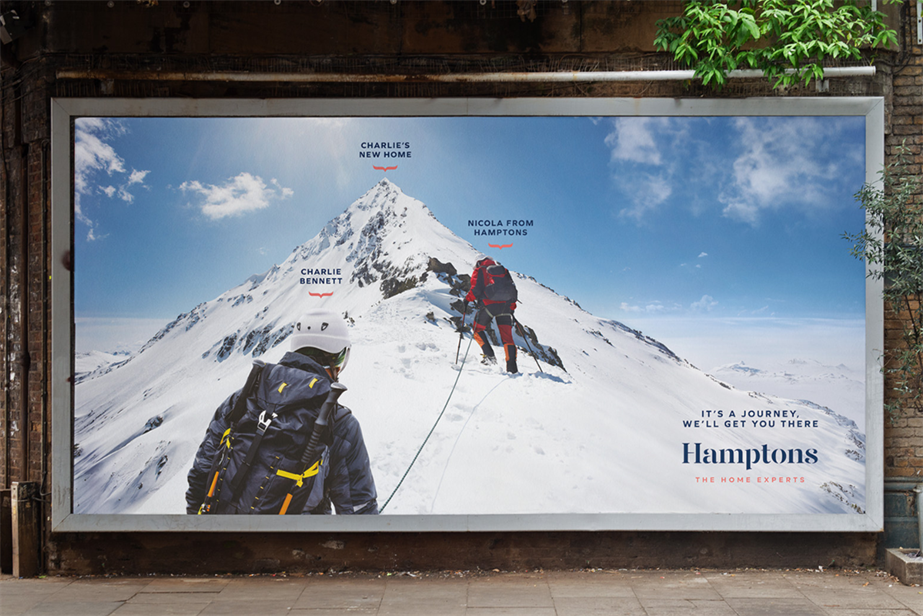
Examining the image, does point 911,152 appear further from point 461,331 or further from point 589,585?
point 589,585

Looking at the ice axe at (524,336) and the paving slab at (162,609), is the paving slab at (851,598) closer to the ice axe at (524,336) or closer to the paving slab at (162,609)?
the ice axe at (524,336)

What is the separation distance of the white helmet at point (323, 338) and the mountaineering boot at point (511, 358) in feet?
4.80

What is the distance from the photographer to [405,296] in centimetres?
541

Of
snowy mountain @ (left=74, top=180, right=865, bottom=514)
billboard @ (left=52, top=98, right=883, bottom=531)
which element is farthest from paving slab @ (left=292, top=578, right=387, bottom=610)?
snowy mountain @ (left=74, top=180, right=865, bottom=514)

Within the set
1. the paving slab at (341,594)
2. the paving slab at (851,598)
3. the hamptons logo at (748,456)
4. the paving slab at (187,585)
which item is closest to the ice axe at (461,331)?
the paving slab at (341,594)

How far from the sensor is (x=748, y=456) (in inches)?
210

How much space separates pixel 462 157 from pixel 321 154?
51.6 inches

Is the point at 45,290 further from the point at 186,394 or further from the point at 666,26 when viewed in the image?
the point at 666,26

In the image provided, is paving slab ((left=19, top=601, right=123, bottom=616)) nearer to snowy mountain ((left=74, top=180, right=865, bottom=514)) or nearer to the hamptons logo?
snowy mountain ((left=74, top=180, right=865, bottom=514))

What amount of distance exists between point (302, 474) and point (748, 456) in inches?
160

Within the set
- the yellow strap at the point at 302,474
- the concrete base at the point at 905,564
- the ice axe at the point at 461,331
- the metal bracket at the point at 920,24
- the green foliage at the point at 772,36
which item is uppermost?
the metal bracket at the point at 920,24

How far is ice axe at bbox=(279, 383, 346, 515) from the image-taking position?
5230 mm

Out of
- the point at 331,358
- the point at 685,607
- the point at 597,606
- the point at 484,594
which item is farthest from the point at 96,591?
the point at 685,607

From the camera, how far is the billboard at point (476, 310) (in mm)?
5277
